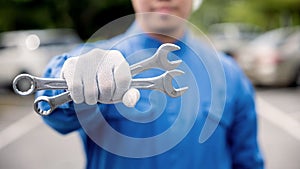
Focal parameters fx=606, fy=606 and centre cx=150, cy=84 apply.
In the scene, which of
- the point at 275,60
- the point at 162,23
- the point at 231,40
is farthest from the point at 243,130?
the point at 231,40

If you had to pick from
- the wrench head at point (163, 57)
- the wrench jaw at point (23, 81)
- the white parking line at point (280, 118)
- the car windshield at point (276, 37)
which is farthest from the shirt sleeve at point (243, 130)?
the car windshield at point (276, 37)

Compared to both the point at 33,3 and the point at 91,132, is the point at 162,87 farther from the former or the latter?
the point at 33,3

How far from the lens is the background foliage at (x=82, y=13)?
12.7m

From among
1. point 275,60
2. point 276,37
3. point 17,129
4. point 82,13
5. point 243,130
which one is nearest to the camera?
point 243,130

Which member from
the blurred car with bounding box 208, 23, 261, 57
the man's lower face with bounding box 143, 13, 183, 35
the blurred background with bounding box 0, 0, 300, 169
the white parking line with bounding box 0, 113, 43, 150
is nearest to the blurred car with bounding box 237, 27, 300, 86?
the blurred background with bounding box 0, 0, 300, 169

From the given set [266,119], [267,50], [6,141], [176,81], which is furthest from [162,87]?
[267,50]

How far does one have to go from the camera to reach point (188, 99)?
152cm

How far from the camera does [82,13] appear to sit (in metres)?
15.5

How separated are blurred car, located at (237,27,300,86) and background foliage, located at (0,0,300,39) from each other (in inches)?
60.1

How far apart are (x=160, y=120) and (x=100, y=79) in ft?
1.64

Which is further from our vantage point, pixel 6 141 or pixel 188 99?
pixel 6 141

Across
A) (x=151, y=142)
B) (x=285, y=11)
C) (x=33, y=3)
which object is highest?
(x=151, y=142)

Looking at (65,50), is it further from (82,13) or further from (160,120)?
(160,120)

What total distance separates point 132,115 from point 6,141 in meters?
6.60
